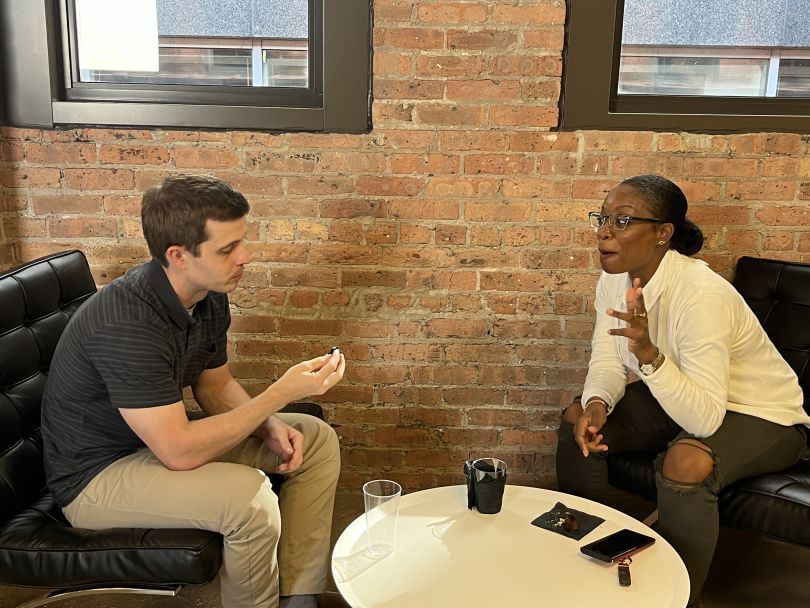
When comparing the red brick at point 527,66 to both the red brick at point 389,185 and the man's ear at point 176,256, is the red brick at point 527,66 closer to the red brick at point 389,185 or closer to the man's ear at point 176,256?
the red brick at point 389,185

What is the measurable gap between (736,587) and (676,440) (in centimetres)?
58

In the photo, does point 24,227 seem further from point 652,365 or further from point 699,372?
point 699,372

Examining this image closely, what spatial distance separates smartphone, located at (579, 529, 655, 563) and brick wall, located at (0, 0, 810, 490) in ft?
3.35

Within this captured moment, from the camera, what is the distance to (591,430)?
225 cm

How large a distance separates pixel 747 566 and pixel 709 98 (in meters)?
1.60

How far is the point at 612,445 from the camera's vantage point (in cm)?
234

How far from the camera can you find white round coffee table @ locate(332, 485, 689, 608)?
1558mm

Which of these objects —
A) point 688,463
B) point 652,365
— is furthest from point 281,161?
point 688,463

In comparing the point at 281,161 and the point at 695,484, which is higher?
the point at 281,161

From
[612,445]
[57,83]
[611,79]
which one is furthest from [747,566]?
[57,83]

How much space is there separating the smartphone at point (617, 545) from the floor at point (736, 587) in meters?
0.66

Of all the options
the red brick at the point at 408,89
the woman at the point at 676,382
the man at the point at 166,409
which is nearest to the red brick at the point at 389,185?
the red brick at the point at 408,89

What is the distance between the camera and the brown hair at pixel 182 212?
183cm

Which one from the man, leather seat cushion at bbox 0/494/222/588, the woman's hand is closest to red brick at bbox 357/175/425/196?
the man
